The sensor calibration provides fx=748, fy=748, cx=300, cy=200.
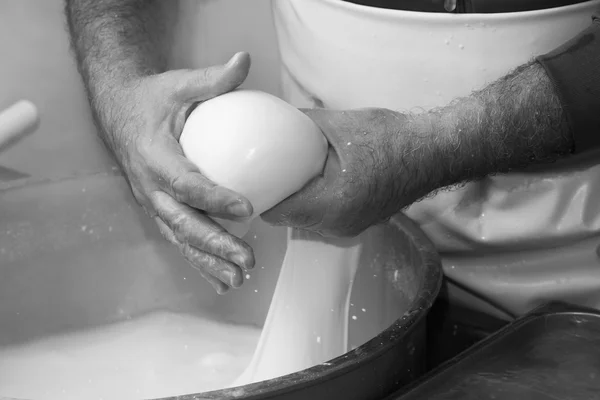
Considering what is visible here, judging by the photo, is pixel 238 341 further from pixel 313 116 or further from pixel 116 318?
pixel 313 116

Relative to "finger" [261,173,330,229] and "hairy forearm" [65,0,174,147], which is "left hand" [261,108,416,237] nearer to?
"finger" [261,173,330,229]

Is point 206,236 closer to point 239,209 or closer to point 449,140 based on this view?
point 239,209

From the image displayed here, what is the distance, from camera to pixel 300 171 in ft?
2.03

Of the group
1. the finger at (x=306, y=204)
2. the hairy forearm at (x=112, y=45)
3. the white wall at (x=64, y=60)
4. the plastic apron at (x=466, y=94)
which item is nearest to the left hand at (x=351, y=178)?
the finger at (x=306, y=204)

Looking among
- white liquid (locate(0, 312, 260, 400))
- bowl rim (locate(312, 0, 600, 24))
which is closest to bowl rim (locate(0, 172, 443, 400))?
bowl rim (locate(312, 0, 600, 24))

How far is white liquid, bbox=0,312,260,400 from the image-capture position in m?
1.03

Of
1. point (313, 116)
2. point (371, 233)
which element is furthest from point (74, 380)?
point (313, 116)

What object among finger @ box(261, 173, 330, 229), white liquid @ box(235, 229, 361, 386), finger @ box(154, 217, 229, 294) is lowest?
white liquid @ box(235, 229, 361, 386)

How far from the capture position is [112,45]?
0.97 m

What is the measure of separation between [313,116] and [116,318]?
63cm

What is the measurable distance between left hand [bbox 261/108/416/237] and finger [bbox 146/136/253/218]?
2.5 inches

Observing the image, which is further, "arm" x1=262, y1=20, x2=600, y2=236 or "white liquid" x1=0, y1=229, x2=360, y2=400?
"white liquid" x1=0, y1=229, x2=360, y2=400

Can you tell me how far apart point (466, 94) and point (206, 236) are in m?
0.32

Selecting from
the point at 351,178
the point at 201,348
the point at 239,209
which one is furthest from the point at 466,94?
the point at 201,348
